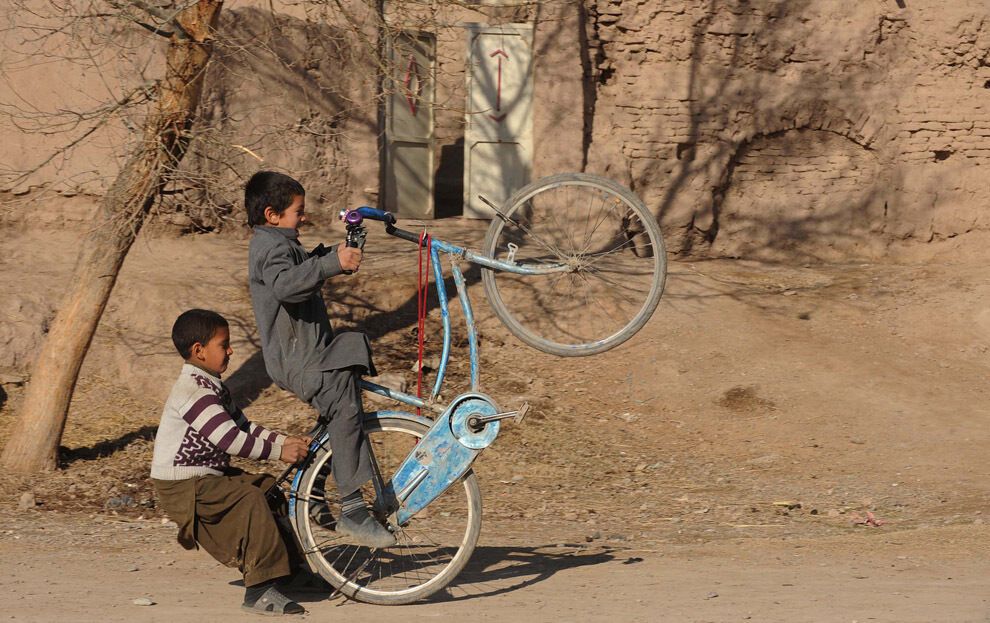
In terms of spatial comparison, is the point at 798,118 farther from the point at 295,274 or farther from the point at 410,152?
the point at 295,274

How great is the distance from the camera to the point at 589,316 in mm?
8734

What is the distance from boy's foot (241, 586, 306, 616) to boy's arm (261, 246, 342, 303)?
1.07 meters

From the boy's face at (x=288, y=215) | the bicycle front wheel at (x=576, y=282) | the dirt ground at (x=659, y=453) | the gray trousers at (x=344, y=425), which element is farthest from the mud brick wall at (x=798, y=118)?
the gray trousers at (x=344, y=425)

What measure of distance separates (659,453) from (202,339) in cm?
405

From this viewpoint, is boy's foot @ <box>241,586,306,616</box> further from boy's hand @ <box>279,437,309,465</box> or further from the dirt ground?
boy's hand @ <box>279,437,309,465</box>

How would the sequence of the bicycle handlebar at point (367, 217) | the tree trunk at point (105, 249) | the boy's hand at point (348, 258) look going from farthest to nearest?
the tree trunk at point (105, 249) → the bicycle handlebar at point (367, 217) → the boy's hand at point (348, 258)

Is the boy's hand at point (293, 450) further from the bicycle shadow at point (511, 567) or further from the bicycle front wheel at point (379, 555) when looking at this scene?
the bicycle shadow at point (511, 567)

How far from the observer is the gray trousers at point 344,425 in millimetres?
4035

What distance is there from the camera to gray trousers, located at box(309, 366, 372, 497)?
159 inches

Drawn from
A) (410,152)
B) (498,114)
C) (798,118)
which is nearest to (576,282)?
(498,114)

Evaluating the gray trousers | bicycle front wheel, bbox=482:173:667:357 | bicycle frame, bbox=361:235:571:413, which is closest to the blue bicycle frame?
bicycle frame, bbox=361:235:571:413

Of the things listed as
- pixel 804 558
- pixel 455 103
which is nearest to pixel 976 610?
pixel 804 558

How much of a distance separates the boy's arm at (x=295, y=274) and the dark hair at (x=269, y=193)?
193mm

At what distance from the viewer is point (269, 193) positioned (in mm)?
4062
